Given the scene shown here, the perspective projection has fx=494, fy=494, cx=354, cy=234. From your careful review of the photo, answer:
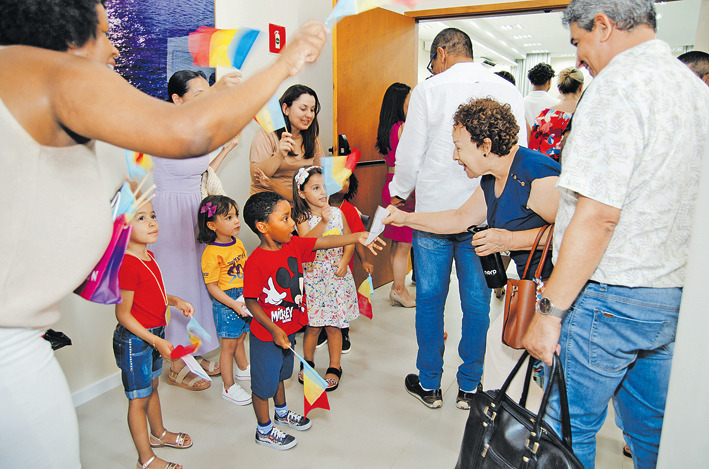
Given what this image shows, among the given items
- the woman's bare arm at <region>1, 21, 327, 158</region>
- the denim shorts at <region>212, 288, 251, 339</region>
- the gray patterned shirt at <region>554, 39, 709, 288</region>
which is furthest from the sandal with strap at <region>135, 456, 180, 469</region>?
the gray patterned shirt at <region>554, 39, 709, 288</region>

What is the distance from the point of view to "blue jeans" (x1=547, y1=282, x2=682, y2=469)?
1.15 meters

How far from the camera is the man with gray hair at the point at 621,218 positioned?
1072 mm

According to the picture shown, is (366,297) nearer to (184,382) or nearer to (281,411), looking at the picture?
(281,411)

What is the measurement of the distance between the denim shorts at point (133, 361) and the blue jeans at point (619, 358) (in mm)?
1450

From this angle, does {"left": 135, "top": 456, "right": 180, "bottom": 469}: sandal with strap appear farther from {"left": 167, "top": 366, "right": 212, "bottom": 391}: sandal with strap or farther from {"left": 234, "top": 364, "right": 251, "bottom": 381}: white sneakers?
{"left": 234, "top": 364, "right": 251, "bottom": 381}: white sneakers

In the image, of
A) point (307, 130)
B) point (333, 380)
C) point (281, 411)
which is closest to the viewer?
point (281, 411)

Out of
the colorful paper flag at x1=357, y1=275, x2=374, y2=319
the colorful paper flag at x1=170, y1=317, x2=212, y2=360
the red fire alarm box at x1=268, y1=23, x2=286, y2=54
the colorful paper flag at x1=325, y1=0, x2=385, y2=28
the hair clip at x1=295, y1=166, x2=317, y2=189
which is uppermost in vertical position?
the red fire alarm box at x1=268, y1=23, x2=286, y2=54

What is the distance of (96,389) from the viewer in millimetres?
2547

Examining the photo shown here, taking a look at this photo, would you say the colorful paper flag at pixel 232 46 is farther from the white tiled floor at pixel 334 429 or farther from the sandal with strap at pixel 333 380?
the sandal with strap at pixel 333 380

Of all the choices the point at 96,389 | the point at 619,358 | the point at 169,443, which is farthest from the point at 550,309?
the point at 96,389

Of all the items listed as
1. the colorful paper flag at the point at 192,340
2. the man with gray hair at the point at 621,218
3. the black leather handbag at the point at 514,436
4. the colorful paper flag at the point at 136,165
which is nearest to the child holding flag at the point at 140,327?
the colorful paper flag at the point at 192,340

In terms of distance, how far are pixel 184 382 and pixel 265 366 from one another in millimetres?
882

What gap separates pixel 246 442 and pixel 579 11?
2.04 meters

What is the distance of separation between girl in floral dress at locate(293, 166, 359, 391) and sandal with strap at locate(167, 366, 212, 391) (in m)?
0.67
